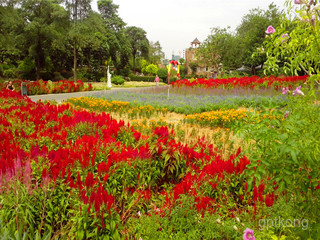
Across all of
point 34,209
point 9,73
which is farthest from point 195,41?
point 34,209

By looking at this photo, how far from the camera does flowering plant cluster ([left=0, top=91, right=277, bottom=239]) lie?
89.7 inches

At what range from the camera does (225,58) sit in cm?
3447

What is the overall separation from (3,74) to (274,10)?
115 ft

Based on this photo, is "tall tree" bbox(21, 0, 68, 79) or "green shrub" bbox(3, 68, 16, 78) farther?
"green shrub" bbox(3, 68, 16, 78)

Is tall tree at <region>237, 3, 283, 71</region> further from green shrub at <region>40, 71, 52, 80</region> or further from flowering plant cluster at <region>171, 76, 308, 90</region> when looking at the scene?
green shrub at <region>40, 71, 52, 80</region>

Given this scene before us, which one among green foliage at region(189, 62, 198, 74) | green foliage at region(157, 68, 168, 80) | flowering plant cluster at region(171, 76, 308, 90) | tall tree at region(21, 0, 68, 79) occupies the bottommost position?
flowering plant cluster at region(171, 76, 308, 90)

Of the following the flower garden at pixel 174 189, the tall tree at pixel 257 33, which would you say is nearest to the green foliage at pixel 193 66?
the tall tree at pixel 257 33

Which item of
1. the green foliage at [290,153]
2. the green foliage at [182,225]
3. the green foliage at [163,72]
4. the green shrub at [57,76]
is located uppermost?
the green foliage at [163,72]

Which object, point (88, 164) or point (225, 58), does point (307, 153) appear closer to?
point (88, 164)

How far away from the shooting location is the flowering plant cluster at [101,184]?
7.48 feet

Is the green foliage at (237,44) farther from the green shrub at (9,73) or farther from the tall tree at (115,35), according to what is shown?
the green shrub at (9,73)

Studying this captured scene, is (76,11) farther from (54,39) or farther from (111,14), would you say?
(111,14)

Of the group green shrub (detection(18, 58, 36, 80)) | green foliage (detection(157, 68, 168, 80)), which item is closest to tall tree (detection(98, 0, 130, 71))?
green foliage (detection(157, 68, 168, 80))

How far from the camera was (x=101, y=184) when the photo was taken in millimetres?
2697
